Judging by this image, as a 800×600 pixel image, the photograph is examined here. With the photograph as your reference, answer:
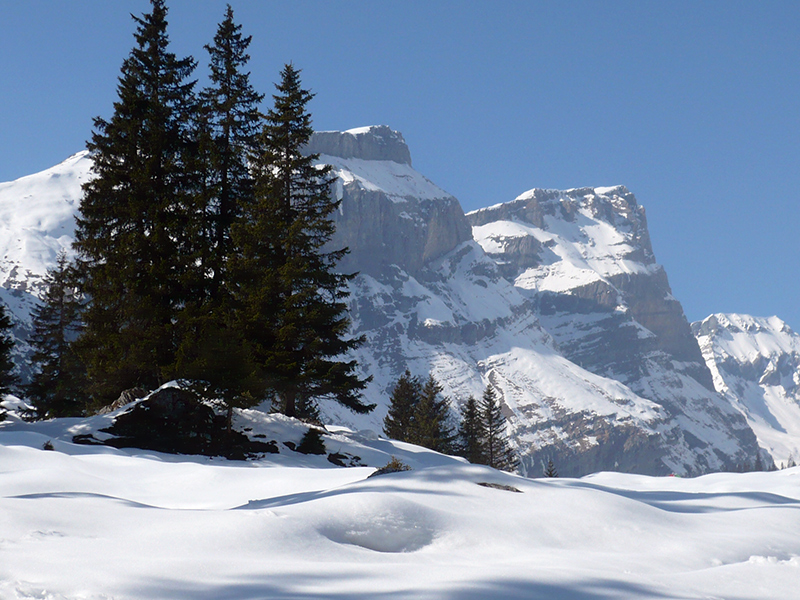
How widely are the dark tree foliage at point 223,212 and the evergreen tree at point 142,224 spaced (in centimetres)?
56

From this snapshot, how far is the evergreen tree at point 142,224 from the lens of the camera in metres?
21.8

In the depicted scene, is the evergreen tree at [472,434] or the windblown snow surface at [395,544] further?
the evergreen tree at [472,434]

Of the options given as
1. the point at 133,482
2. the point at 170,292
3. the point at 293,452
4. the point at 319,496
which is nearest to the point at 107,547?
the point at 319,496

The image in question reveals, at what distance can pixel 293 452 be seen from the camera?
18750 millimetres

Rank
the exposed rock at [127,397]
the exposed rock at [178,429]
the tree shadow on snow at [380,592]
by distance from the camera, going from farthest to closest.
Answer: the exposed rock at [127,397], the exposed rock at [178,429], the tree shadow on snow at [380,592]

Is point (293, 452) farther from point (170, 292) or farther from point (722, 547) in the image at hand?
point (722, 547)

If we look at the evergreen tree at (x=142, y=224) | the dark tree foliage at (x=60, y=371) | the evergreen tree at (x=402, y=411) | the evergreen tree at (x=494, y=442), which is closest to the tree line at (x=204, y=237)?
the evergreen tree at (x=142, y=224)

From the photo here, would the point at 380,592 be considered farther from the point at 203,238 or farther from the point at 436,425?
the point at 436,425

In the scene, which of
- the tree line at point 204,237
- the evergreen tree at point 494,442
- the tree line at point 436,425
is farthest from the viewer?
the evergreen tree at point 494,442

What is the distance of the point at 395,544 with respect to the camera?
6.38 m

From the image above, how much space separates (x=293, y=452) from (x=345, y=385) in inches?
179

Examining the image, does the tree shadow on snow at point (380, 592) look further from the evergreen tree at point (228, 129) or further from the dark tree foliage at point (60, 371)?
the dark tree foliage at point (60, 371)

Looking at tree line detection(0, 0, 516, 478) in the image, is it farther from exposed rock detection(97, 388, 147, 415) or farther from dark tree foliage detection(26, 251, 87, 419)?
dark tree foliage detection(26, 251, 87, 419)

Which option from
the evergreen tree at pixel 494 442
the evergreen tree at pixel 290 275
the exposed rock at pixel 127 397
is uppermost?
the evergreen tree at pixel 290 275
